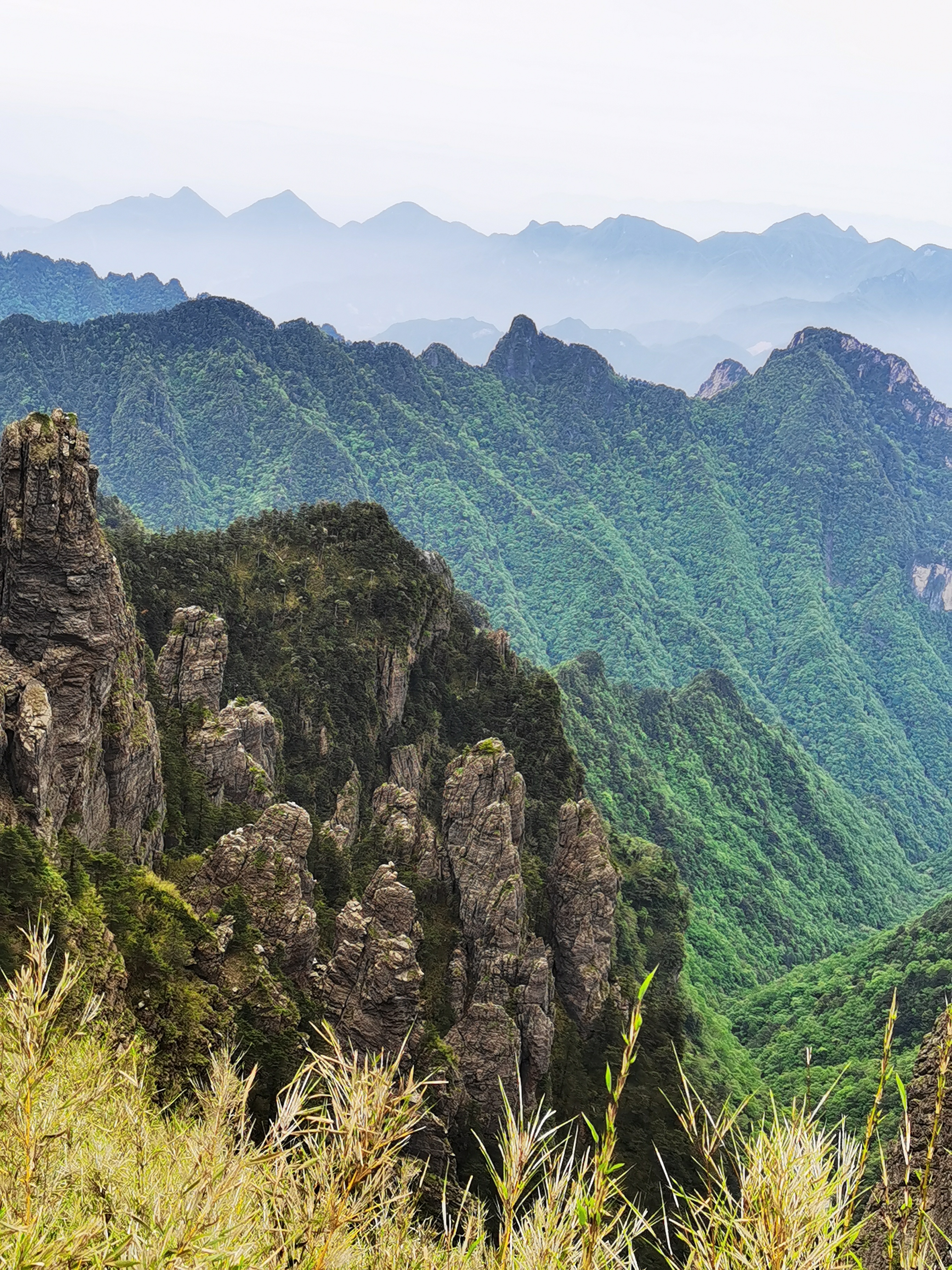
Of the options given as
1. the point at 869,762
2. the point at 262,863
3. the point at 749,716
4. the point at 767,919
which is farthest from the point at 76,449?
the point at 869,762

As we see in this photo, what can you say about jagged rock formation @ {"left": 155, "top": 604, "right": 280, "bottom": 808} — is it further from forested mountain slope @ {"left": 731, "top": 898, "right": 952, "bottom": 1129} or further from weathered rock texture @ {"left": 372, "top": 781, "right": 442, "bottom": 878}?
forested mountain slope @ {"left": 731, "top": 898, "right": 952, "bottom": 1129}

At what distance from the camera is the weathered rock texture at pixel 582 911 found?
1462 inches

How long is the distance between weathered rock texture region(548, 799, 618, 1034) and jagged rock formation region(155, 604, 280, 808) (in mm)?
13315

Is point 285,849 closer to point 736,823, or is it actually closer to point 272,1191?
point 272,1191

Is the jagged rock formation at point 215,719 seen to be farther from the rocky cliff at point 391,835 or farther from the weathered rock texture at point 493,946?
the weathered rock texture at point 493,946

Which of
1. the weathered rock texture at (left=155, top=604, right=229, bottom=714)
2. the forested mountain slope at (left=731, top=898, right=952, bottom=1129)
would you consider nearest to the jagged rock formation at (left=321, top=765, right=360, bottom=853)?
the weathered rock texture at (left=155, top=604, right=229, bottom=714)

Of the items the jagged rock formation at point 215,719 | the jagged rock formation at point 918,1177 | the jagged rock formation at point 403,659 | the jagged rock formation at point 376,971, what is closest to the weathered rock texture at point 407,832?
the jagged rock formation at point 215,719

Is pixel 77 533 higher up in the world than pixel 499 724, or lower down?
higher up

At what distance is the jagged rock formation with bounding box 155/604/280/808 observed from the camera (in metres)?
36.7

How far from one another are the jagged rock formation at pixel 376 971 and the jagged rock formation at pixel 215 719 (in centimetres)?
1066

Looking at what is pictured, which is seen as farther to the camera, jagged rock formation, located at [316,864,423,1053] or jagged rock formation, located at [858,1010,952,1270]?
jagged rock formation, located at [316,864,423,1053]

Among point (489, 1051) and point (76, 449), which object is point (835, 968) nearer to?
point (489, 1051)

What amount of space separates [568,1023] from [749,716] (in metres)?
108

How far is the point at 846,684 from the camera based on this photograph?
19662 cm
